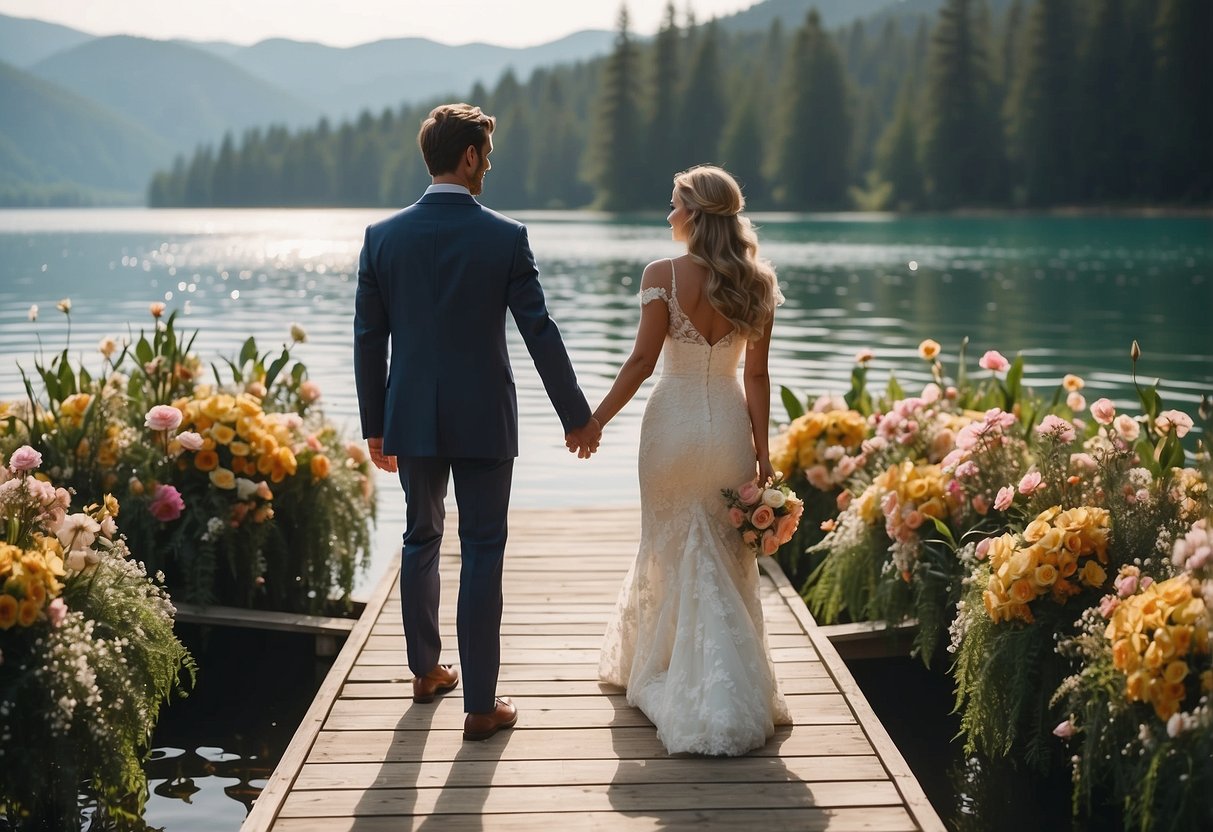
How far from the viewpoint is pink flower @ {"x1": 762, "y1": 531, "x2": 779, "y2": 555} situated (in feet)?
13.3

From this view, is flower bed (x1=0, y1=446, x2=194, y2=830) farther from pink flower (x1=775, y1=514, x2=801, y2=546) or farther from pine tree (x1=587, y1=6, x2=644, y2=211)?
pine tree (x1=587, y1=6, x2=644, y2=211)

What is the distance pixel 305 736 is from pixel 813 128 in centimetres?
8356

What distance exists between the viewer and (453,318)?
151 inches

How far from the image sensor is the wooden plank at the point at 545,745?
3.91 m

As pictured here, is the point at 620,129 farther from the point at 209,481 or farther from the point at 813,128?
the point at 209,481

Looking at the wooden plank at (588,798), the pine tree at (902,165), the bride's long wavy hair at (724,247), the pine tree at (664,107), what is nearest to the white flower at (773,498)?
the bride's long wavy hair at (724,247)

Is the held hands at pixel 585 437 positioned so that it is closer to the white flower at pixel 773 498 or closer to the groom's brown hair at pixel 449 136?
the white flower at pixel 773 498

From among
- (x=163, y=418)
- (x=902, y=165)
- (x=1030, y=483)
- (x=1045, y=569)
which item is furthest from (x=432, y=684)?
(x=902, y=165)

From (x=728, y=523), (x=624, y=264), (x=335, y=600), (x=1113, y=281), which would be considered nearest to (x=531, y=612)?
(x=335, y=600)

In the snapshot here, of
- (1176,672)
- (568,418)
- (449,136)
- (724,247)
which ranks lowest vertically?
(1176,672)

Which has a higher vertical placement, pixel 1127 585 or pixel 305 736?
pixel 1127 585

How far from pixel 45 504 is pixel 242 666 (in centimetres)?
220

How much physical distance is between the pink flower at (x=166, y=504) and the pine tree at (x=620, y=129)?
86.4m

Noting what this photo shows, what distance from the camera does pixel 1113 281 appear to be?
29.1 m
